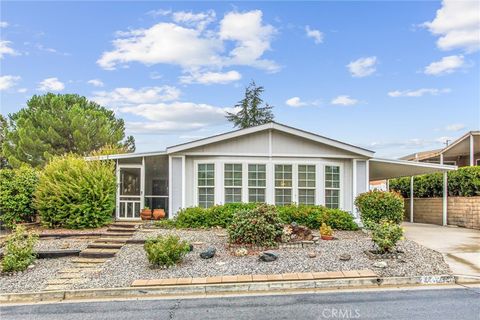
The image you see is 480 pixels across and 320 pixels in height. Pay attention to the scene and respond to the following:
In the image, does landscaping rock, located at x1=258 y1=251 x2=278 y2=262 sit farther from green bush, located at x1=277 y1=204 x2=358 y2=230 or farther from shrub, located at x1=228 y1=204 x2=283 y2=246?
green bush, located at x1=277 y1=204 x2=358 y2=230

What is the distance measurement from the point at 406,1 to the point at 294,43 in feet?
15.5

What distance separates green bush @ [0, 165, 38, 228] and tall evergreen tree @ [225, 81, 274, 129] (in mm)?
24950

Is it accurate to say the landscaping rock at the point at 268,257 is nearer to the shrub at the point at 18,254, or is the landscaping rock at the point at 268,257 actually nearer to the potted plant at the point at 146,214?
the shrub at the point at 18,254

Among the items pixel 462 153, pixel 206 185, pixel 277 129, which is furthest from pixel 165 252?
pixel 462 153

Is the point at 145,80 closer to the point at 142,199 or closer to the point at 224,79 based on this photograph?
the point at 224,79

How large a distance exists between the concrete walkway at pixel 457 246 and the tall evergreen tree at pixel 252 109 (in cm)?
2490

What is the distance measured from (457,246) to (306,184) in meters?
4.96

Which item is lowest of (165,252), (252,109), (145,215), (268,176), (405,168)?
(165,252)

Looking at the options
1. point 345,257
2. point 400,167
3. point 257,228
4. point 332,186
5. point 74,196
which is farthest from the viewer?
point 400,167

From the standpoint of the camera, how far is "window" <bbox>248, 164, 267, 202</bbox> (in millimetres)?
13289

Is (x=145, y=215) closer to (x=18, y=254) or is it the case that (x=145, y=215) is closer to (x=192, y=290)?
(x=18, y=254)

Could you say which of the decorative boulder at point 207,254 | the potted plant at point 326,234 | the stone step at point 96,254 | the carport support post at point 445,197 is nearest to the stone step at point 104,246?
the stone step at point 96,254

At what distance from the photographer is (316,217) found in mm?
11867

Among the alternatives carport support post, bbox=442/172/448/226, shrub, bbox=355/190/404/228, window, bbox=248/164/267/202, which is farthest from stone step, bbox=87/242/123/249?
carport support post, bbox=442/172/448/226
